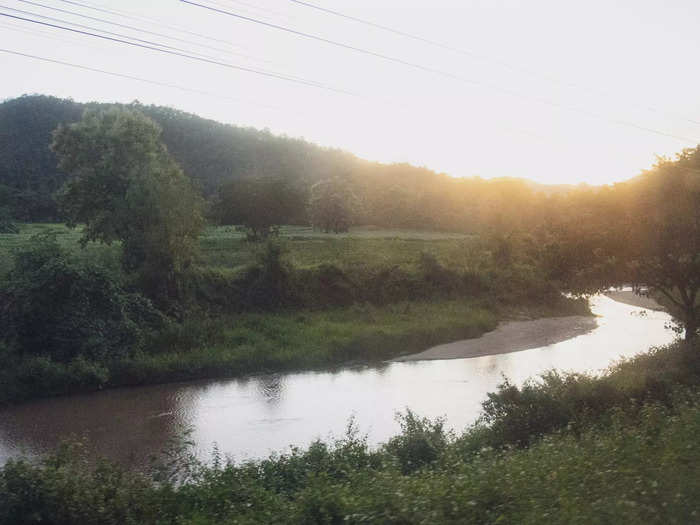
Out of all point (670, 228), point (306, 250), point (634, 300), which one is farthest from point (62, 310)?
point (634, 300)

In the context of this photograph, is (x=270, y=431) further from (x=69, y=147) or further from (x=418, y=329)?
(x=69, y=147)

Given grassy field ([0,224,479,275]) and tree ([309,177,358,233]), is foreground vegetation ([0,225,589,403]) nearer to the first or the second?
grassy field ([0,224,479,275])

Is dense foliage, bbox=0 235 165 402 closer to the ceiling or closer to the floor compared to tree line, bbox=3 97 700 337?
closer to the floor

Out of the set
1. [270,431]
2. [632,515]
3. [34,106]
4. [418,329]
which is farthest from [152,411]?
[34,106]

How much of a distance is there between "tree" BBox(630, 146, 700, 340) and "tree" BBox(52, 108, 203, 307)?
15348mm

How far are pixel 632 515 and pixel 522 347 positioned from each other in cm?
2308

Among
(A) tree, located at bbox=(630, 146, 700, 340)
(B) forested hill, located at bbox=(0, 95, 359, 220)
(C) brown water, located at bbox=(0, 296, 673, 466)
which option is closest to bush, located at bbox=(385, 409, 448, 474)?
(C) brown water, located at bbox=(0, 296, 673, 466)

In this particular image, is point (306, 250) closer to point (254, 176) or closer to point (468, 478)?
point (254, 176)

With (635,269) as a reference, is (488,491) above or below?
below

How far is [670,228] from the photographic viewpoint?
16.3 metres

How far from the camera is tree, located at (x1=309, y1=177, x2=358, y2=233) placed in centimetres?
4803

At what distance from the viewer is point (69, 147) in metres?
28.7

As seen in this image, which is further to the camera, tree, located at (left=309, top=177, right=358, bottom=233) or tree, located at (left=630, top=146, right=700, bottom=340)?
tree, located at (left=309, top=177, right=358, bottom=233)

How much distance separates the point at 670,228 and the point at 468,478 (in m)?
12.5
